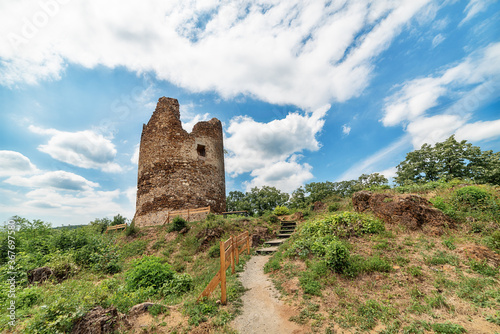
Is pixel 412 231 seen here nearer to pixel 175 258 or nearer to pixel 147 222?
pixel 175 258

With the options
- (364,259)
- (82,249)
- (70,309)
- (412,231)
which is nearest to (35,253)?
(82,249)

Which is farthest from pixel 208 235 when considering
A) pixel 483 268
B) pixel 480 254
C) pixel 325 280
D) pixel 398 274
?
pixel 480 254

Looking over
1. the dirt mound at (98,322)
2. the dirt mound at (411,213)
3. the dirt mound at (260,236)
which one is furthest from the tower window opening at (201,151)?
the dirt mound at (98,322)

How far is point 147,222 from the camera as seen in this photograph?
14797mm

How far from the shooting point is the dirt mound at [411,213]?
26.0 feet

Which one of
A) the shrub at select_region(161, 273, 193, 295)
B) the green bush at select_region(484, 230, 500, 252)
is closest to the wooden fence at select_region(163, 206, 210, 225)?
the shrub at select_region(161, 273, 193, 295)

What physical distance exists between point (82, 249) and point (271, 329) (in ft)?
31.2

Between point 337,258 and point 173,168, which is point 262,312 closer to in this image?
point 337,258

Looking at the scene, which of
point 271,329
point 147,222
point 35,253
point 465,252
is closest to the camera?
point 271,329

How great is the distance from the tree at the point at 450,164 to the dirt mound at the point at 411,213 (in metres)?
10.9

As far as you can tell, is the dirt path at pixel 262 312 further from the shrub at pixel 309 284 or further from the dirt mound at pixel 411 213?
the dirt mound at pixel 411 213

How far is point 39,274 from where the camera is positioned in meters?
7.17

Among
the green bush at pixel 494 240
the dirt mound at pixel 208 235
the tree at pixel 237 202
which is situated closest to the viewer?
the green bush at pixel 494 240

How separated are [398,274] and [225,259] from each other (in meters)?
4.76
